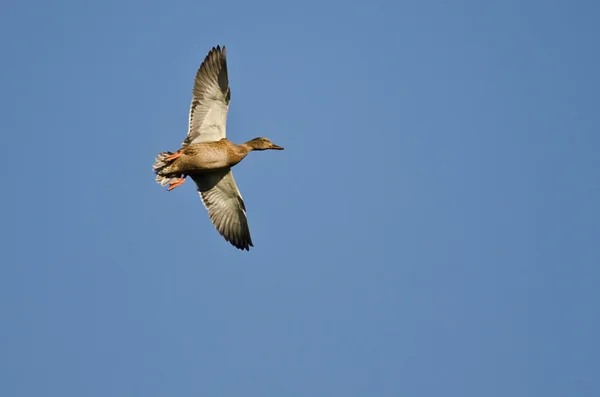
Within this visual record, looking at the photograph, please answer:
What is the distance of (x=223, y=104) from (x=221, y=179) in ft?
6.10

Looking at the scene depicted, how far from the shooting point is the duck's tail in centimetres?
2197

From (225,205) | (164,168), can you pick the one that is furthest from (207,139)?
(225,205)

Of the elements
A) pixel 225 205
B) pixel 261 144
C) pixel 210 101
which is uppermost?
pixel 210 101

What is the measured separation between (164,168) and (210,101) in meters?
1.73

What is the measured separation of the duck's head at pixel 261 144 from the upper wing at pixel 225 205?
0.78 meters

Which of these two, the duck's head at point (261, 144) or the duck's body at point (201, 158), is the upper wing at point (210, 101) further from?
the duck's head at point (261, 144)

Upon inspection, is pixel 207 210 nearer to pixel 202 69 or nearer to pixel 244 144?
pixel 244 144

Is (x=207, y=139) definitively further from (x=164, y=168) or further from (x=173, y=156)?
(x=164, y=168)

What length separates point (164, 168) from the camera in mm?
22016

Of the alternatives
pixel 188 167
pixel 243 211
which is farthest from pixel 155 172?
pixel 243 211

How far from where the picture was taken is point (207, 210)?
23422mm

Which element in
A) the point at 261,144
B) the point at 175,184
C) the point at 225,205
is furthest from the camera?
the point at 225,205

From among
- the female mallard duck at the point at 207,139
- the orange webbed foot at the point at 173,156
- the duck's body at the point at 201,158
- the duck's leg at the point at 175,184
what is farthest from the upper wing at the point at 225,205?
the orange webbed foot at the point at 173,156

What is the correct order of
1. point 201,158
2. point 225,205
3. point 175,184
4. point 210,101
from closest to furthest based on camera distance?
point 201,158 → point 210,101 → point 175,184 → point 225,205
